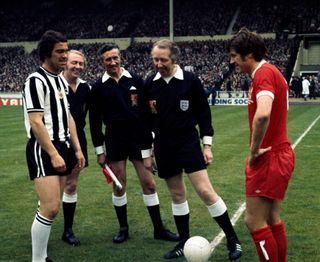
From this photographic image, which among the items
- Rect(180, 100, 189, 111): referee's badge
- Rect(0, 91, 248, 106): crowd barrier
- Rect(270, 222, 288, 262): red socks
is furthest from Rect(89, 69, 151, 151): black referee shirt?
Rect(0, 91, 248, 106): crowd barrier

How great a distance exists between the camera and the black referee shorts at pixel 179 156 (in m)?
5.61

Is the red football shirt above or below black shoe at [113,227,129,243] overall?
above

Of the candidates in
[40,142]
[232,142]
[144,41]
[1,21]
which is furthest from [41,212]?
[1,21]

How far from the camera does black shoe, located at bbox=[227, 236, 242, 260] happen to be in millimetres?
5539

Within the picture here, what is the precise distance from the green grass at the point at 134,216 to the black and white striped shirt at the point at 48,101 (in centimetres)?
144

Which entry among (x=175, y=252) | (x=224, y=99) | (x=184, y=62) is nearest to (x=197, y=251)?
(x=175, y=252)

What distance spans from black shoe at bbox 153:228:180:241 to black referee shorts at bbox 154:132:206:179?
2.91ft

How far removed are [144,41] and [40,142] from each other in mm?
44445

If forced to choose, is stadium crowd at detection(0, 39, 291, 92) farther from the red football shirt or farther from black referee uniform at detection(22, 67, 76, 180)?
the red football shirt

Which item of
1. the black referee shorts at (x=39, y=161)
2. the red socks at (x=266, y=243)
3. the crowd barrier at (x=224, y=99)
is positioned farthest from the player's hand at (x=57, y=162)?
the crowd barrier at (x=224, y=99)

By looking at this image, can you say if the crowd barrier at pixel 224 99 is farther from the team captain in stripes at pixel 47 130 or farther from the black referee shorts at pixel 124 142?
the team captain in stripes at pixel 47 130

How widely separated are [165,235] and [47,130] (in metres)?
2.08

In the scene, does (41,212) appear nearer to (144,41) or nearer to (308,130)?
(308,130)

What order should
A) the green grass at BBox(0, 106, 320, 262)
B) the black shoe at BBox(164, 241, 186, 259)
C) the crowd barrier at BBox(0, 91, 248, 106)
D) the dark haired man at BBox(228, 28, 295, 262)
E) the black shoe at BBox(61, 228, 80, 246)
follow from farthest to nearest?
the crowd barrier at BBox(0, 91, 248, 106), the black shoe at BBox(61, 228, 80, 246), the green grass at BBox(0, 106, 320, 262), the black shoe at BBox(164, 241, 186, 259), the dark haired man at BBox(228, 28, 295, 262)
